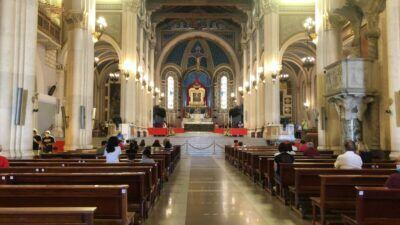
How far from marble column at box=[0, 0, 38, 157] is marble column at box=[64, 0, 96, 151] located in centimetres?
578

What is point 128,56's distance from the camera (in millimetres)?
29266

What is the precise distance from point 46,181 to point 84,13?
44.1 ft

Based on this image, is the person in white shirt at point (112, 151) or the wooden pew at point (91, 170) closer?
the wooden pew at point (91, 170)

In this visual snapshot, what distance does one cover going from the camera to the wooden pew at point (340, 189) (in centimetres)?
633

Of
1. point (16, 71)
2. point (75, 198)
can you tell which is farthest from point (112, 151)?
point (16, 71)

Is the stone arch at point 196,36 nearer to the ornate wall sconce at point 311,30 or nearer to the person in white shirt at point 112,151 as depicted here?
the ornate wall sconce at point 311,30

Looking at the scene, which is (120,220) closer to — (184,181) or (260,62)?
(184,181)

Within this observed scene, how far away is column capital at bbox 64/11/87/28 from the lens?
17.8 meters

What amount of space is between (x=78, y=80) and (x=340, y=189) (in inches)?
551

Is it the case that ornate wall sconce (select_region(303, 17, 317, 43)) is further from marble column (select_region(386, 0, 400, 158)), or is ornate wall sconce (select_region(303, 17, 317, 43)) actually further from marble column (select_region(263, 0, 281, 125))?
marble column (select_region(263, 0, 281, 125))

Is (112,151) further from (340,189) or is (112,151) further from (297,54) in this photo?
(297,54)

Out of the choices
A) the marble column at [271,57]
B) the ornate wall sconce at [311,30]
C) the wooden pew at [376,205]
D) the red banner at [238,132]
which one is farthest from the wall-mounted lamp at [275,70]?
the wooden pew at [376,205]

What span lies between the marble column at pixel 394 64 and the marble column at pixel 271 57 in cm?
1716

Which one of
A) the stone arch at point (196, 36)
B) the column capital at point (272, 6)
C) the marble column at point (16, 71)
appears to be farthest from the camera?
the stone arch at point (196, 36)
